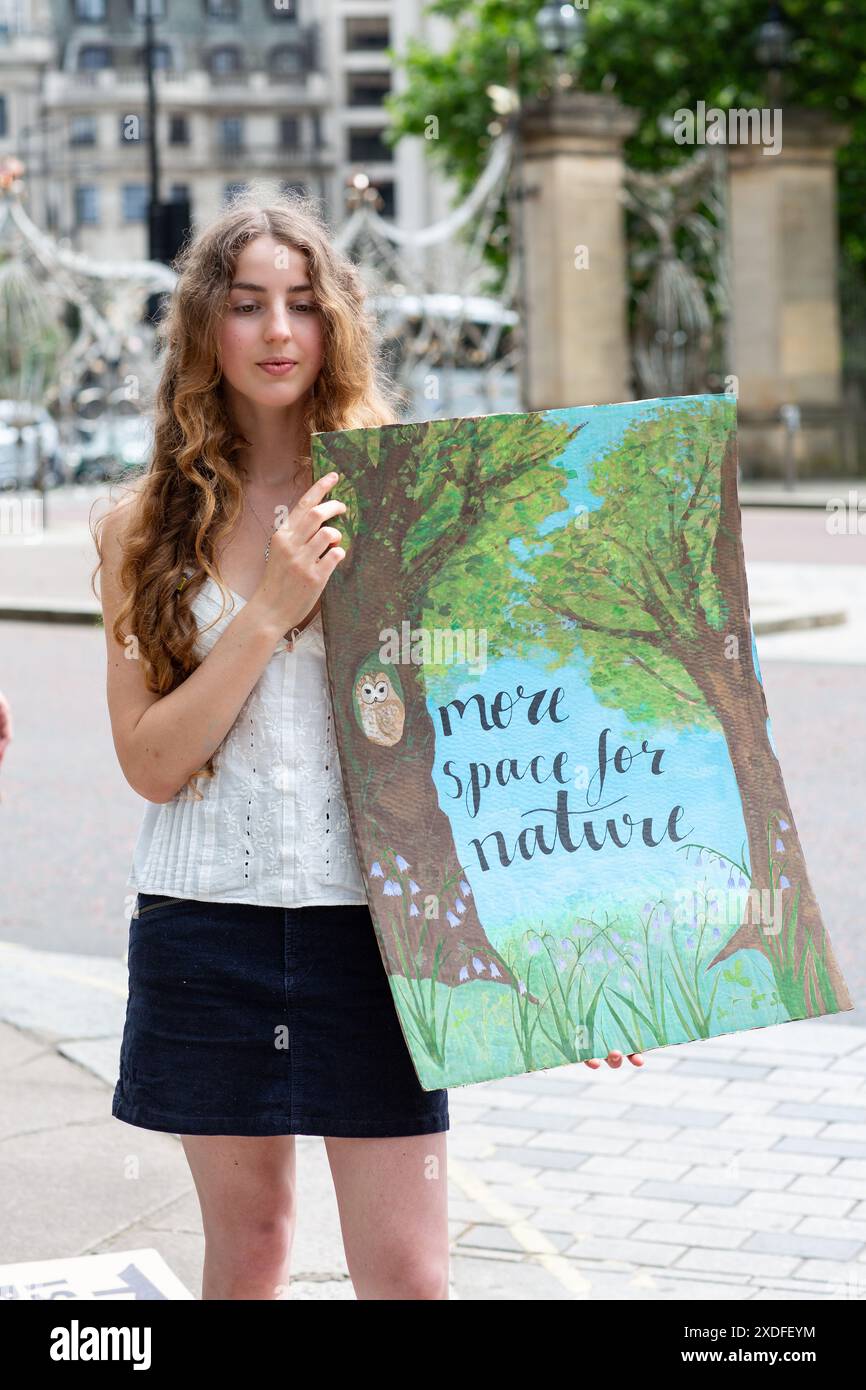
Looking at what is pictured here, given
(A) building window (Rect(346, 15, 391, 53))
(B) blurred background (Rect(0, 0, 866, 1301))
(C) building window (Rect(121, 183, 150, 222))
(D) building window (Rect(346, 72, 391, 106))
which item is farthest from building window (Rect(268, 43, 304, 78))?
(B) blurred background (Rect(0, 0, 866, 1301))

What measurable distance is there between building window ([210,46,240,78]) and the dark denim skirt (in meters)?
94.6

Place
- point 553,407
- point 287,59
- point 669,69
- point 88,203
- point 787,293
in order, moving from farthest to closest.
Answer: point 287,59 → point 88,203 → point 669,69 → point 787,293 → point 553,407

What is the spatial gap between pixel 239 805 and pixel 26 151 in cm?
8954

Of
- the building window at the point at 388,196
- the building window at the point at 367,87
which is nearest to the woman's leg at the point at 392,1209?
the building window at the point at 388,196

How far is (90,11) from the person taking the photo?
9150cm

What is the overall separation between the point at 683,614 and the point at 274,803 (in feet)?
1.89

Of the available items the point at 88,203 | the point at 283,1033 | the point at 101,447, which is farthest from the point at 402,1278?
the point at 88,203

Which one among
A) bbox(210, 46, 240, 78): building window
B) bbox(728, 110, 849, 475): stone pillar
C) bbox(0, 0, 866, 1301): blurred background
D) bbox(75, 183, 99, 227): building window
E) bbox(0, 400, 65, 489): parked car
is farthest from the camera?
bbox(210, 46, 240, 78): building window

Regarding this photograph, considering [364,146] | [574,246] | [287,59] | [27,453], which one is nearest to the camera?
[574,246]

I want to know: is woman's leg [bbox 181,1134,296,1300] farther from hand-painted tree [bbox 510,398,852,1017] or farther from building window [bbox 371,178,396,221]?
building window [bbox 371,178,396,221]

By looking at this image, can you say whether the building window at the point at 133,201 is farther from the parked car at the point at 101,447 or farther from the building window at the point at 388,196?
the parked car at the point at 101,447

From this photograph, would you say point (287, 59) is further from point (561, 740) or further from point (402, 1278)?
point (402, 1278)

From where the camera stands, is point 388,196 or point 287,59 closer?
point 388,196

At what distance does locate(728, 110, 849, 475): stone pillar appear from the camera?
27.4 m
